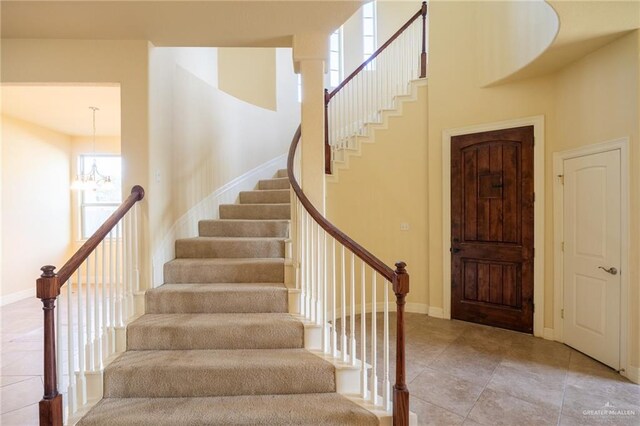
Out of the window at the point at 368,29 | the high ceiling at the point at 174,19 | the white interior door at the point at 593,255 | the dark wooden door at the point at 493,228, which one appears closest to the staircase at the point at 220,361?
the high ceiling at the point at 174,19

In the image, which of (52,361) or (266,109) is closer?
(52,361)

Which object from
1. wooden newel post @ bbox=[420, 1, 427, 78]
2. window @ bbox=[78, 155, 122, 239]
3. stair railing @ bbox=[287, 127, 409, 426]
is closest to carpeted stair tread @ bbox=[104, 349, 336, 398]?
stair railing @ bbox=[287, 127, 409, 426]

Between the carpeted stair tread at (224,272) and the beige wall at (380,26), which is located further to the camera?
the beige wall at (380,26)

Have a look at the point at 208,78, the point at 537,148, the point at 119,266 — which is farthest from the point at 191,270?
the point at 537,148

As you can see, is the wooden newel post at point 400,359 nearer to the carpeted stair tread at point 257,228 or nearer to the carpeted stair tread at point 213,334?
the carpeted stair tread at point 213,334

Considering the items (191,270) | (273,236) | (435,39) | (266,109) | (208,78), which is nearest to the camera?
(191,270)

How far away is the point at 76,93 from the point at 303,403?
4114 mm

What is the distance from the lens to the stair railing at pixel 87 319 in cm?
183

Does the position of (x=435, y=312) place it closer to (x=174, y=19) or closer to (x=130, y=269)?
(x=130, y=269)

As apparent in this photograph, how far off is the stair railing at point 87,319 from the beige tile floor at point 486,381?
21.0 inches

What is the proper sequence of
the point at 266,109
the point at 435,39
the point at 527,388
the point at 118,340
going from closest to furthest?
the point at 118,340
the point at 527,388
the point at 435,39
the point at 266,109

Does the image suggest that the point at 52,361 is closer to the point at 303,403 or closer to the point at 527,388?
the point at 303,403

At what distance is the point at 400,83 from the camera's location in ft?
15.6

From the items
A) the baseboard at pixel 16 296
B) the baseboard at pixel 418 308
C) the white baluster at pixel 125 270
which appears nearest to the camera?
the white baluster at pixel 125 270
